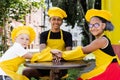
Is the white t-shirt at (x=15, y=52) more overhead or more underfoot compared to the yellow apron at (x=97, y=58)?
more overhead

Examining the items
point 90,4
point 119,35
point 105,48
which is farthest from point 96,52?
point 90,4

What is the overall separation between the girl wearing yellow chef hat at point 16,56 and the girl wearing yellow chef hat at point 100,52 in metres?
0.33

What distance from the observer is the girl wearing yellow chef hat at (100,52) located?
12.6 feet

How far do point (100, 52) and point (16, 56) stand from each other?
94 cm

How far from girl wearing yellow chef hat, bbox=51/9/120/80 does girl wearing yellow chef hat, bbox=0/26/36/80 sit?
1.09ft

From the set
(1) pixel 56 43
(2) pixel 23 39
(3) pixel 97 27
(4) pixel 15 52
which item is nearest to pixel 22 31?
(2) pixel 23 39

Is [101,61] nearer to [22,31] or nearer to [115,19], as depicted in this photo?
[22,31]

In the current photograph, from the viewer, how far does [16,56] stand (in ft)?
13.2

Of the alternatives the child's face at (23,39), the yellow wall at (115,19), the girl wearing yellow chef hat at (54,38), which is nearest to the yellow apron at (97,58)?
the child's face at (23,39)

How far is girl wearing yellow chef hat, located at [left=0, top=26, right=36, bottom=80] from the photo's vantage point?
3905mm

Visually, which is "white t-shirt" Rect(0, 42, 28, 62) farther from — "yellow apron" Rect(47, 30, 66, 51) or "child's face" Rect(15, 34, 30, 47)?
"yellow apron" Rect(47, 30, 66, 51)

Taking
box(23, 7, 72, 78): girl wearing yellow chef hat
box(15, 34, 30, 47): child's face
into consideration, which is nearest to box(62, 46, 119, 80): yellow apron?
box(15, 34, 30, 47): child's face

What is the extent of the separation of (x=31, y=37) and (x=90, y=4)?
1104 cm

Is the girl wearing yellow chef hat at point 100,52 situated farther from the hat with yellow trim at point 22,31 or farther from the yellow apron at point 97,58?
the hat with yellow trim at point 22,31
